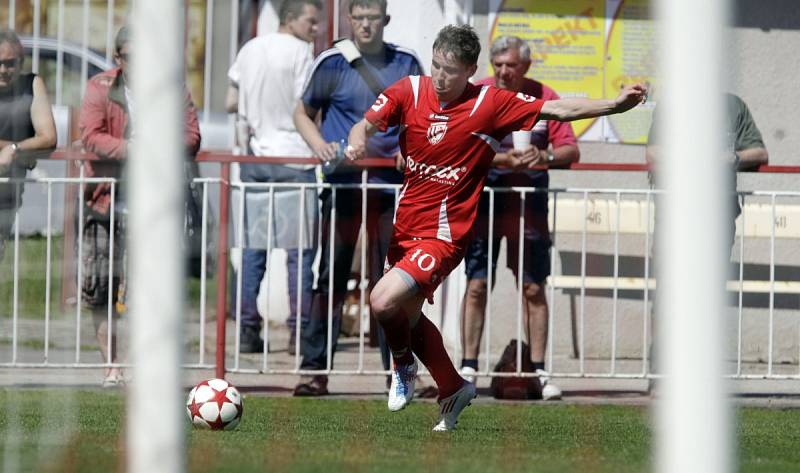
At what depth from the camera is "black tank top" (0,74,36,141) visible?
8.68 metres

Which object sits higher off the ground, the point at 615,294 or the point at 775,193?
the point at 775,193

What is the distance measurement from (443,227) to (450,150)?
1.17ft

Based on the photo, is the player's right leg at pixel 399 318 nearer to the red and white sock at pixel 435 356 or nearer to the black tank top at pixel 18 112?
the red and white sock at pixel 435 356

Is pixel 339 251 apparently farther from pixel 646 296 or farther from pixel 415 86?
pixel 646 296

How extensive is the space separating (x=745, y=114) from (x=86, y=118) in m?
3.62

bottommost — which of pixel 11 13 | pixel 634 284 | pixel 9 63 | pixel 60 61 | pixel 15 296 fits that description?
pixel 15 296

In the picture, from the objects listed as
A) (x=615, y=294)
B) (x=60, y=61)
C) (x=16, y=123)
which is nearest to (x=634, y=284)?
(x=615, y=294)

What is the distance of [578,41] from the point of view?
10031 millimetres

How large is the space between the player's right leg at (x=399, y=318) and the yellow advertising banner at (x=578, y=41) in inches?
123

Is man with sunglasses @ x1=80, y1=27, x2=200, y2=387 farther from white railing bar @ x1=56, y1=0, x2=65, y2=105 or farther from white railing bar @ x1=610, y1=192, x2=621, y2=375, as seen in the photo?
white railing bar @ x1=56, y1=0, x2=65, y2=105

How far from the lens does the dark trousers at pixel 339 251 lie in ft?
28.3

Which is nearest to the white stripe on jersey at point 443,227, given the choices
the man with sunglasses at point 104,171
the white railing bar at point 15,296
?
the man with sunglasses at point 104,171

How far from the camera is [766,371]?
888 centimetres

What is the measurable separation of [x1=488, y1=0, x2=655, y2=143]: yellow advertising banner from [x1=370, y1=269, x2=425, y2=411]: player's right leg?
312 centimetres
